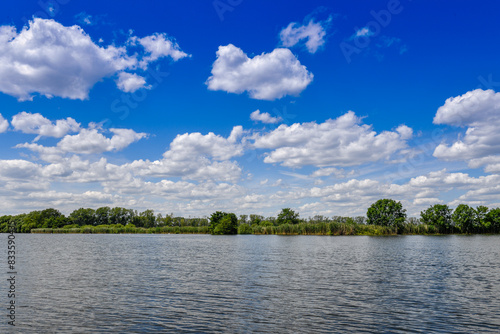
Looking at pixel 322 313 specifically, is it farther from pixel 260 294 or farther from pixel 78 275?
pixel 78 275

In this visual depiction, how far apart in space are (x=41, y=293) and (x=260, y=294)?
63.1ft

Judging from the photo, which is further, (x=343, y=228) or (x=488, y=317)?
(x=343, y=228)

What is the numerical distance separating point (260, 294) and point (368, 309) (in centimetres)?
928

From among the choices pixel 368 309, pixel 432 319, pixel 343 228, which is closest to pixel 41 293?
pixel 368 309

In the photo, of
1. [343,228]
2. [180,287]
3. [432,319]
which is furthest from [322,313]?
[343,228]

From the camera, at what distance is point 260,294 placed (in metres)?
31.0

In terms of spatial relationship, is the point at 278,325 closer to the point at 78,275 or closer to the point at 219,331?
the point at 219,331

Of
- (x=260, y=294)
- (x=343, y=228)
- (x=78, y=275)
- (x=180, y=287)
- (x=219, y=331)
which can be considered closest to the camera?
(x=219, y=331)

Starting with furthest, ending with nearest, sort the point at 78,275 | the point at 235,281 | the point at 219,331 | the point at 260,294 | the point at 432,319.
→ the point at 78,275 → the point at 235,281 → the point at 260,294 → the point at 432,319 → the point at 219,331

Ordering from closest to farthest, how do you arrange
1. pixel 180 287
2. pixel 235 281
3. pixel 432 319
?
pixel 432 319
pixel 180 287
pixel 235 281

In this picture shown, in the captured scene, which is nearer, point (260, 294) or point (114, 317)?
point (114, 317)

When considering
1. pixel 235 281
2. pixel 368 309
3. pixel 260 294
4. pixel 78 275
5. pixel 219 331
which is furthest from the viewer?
pixel 78 275

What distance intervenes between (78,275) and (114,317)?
68.3ft

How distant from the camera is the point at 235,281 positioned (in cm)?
3766
